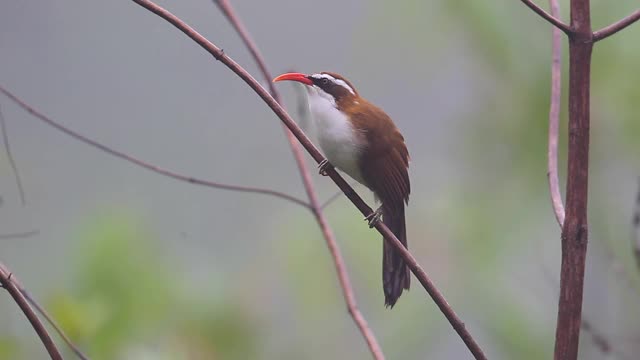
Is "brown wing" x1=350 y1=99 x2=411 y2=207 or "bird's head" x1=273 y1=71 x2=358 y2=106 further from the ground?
"bird's head" x1=273 y1=71 x2=358 y2=106

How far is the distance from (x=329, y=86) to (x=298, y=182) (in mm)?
1134

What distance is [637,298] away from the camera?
8.45 ft

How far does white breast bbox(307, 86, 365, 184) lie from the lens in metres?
1.93

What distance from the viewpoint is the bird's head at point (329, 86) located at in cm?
200

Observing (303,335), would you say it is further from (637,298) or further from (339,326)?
(637,298)

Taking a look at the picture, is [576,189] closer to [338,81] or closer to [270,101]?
[270,101]

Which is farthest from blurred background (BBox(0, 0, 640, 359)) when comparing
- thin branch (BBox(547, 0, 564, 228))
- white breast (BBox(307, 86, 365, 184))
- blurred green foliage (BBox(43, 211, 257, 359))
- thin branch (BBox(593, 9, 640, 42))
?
thin branch (BBox(593, 9, 640, 42))

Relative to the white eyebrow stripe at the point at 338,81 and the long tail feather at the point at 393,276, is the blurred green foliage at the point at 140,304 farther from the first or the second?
the white eyebrow stripe at the point at 338,81

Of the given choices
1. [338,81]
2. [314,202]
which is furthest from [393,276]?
[338,81]

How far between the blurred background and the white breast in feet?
1.99

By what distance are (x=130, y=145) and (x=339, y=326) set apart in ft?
2.94

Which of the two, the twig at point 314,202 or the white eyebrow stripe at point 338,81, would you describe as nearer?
the twig at point 314,202

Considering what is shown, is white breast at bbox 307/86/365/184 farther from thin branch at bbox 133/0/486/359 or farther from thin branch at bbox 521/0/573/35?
thin branch at bbox 521/0/573/35

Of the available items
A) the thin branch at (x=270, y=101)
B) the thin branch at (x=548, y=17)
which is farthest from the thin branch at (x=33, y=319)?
the thin branch at (x=548, y=17)
